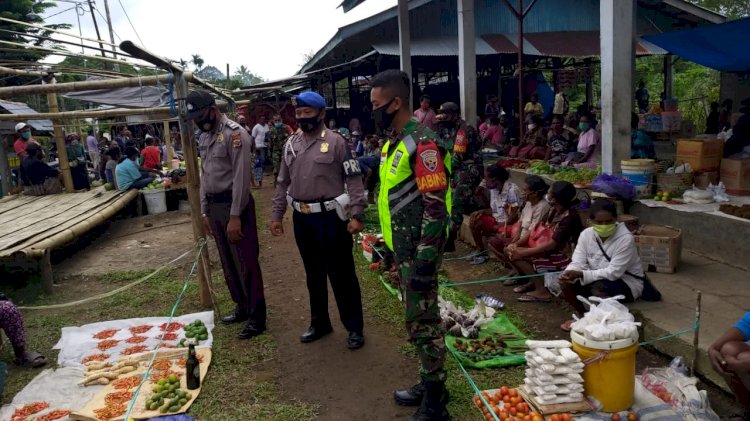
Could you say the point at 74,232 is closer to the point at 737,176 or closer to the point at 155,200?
the point at 155,200

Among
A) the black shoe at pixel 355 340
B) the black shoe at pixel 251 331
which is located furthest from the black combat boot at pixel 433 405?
the black shoe at pixel 251 331

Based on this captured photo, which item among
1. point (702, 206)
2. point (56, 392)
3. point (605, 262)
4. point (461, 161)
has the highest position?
point (461, 161)

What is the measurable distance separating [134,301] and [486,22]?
1331 centimetres

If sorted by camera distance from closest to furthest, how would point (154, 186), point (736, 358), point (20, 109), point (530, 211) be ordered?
point (736, 358) → point (530, 211) → point (154, 186) → point (20, 109)

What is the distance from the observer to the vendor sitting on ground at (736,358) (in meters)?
2.88

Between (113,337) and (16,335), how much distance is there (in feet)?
2.63

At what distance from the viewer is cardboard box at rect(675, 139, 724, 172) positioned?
22.2 ft

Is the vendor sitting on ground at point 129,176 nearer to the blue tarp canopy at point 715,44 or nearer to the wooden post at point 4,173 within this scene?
the wooden post at point 4,173

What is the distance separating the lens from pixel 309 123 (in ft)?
14.4

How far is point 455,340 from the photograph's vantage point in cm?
452

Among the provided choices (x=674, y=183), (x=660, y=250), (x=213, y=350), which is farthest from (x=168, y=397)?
(x=674, y=183)

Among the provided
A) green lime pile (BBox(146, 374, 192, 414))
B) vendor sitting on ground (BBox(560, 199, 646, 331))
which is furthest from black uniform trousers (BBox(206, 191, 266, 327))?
vendor sitting on ground (BBox(560, 199, 646, 331))

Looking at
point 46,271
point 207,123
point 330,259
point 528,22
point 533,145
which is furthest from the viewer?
point 528,22

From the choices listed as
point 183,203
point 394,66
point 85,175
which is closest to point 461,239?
point 183,203
